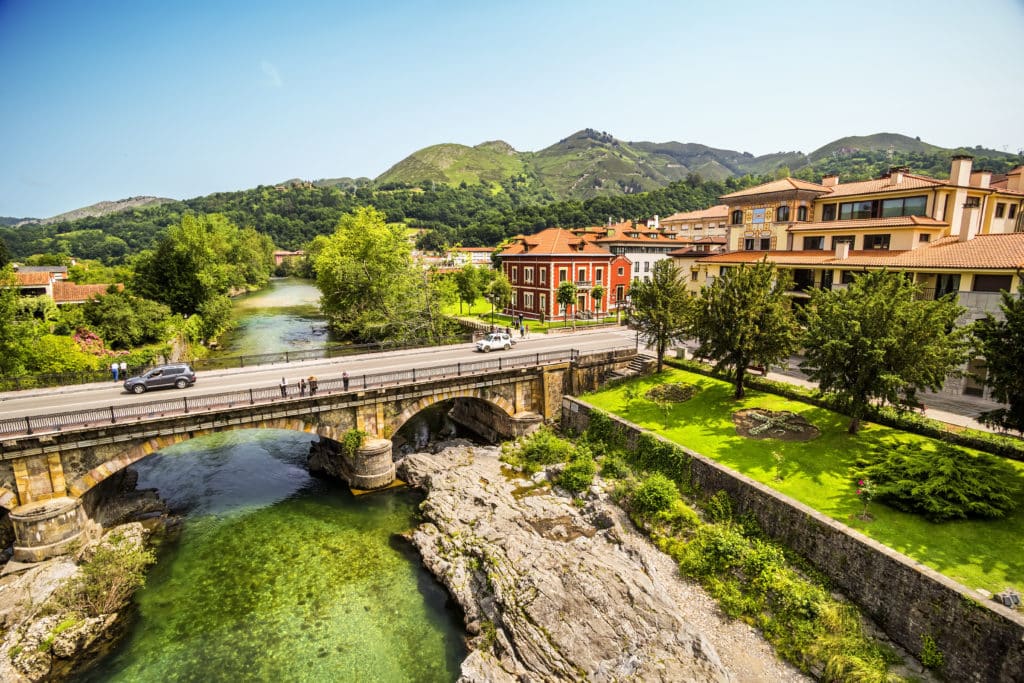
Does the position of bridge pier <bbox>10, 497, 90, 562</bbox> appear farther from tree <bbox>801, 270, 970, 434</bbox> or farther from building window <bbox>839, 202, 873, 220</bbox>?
building window <bbox>839, 202, 873, 220</bbox>

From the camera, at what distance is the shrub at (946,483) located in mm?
17375

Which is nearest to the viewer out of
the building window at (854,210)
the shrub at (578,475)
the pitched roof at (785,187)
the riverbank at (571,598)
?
the riverbank at (571,598)

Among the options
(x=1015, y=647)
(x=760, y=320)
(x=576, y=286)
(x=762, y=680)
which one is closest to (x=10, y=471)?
(x=762, y=680)

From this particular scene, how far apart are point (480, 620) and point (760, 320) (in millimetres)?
22161

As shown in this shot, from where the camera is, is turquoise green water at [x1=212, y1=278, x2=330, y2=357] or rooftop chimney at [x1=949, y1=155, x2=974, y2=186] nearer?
rooftop chimney at [x1=949, y1=155, x2=974, y2=186]

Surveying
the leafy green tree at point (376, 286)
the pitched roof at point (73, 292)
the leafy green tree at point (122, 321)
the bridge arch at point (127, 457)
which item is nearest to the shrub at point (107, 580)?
the bridge arch at point (127, 457)

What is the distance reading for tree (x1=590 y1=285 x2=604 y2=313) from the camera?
60.1 meters

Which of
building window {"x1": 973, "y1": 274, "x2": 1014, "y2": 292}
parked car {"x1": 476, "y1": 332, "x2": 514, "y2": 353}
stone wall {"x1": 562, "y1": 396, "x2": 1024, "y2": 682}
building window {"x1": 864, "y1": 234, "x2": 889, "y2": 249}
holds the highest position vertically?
building window {"x1": 864, "y1": 234, "x2": 889, "y2": 249}

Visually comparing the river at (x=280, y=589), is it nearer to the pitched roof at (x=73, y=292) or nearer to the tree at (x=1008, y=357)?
the tree at (x=1008, y=357)

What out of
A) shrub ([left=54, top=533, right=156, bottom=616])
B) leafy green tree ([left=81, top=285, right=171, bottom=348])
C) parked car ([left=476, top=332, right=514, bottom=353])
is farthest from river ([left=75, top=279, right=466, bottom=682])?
leafy green tree ([left=81, top=285, right=171, bottom=348])

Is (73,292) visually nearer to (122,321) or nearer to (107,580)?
(122,321)

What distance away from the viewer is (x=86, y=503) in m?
22.5

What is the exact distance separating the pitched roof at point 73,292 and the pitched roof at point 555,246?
5000cm

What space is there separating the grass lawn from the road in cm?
941
